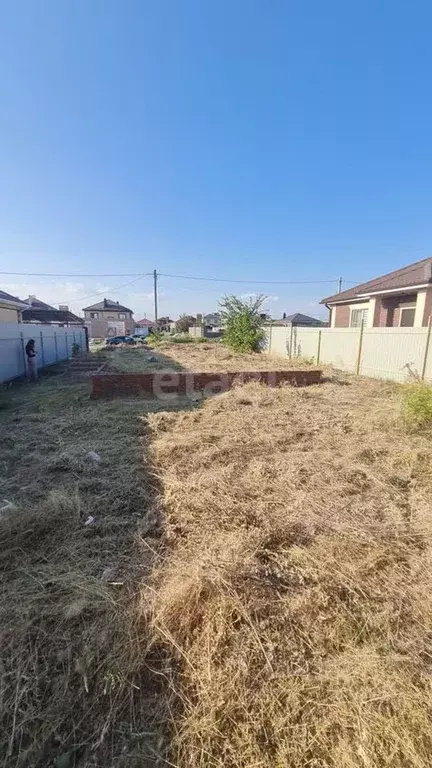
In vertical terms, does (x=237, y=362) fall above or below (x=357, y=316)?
below

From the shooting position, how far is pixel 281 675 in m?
1.50

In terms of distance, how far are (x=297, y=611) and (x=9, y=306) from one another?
51.5 feet

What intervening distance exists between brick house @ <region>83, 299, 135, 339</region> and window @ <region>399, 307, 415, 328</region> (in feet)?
136

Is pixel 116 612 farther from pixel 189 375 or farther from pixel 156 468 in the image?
pixel 189 375

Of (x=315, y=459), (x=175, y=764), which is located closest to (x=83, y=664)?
(x=175, y=764)

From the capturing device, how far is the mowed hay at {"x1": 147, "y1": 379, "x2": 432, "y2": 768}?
1295mm

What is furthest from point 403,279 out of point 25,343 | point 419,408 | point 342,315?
point 25,343

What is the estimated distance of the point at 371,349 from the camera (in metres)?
9.80

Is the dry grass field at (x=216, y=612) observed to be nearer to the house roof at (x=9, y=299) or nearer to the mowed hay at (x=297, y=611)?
the mowed hay at (x=297, y=611)

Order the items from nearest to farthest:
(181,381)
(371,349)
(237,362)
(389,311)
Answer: (181,381) < (371,349) < (237,362) < (389,311)

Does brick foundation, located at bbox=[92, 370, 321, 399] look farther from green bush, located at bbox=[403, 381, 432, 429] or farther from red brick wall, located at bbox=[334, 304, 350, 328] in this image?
red brick wall, located at bbox=[334, 304, 350, 328]

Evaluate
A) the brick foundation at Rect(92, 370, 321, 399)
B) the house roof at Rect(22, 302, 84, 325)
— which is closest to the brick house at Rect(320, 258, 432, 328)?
the brick foundation at Rect(92, 370, 321, 399)

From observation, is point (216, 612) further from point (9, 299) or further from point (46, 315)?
point (46, 315)

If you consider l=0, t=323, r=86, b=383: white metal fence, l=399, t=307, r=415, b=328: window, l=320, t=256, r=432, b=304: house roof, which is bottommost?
l=0, t=323, r=86, b=383: white metal fence
